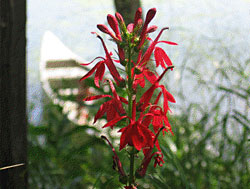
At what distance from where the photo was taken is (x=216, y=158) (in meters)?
1.50

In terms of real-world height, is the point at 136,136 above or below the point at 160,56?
below

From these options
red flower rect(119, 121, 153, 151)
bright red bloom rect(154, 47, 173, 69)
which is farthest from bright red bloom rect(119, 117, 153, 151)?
bright red bloom rect(154, 47, 173, 69)

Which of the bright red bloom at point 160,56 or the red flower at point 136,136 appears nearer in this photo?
the red flower at point 136,136

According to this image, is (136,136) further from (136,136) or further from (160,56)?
(160,56)

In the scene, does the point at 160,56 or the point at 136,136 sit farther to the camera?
the point at 160,56

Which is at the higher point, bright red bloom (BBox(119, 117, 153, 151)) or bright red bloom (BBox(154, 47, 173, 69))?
bright red bloom (BBox(154, 47, 173, 69))

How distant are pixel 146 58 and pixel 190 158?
847mm

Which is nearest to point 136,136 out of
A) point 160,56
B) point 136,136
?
point 136,136

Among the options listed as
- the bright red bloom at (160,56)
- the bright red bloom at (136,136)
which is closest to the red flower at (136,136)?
the bright red bloom at (136,136)

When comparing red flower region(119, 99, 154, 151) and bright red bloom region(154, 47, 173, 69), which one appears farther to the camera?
bright red bloom region(154, 47, 173, 69)

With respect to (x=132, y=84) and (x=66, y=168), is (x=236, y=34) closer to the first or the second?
(x=66, y=168)

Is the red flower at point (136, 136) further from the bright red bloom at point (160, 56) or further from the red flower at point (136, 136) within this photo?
the bright red bloom at point (160, 56)

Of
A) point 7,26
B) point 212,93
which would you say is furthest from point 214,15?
point 7,26

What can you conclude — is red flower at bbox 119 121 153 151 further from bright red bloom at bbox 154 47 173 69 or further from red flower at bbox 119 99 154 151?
bright red bloom at bbox 154 47 173 69
